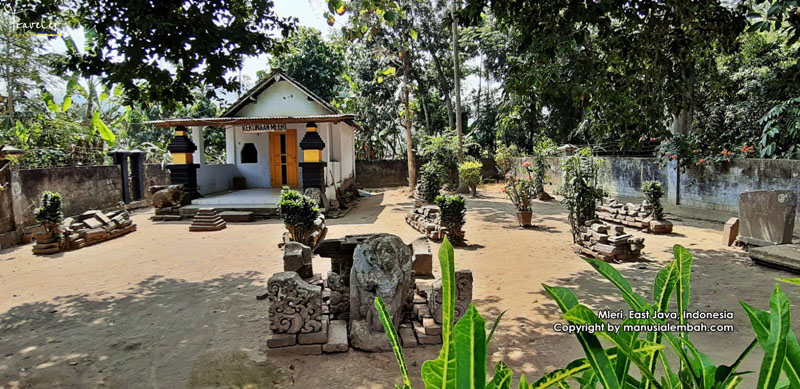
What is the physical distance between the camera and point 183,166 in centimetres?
1406

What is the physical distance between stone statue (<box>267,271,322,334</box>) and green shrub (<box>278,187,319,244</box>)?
456cm

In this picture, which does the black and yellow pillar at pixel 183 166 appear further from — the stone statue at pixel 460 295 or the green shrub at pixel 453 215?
the stone statue at pixel 460 295

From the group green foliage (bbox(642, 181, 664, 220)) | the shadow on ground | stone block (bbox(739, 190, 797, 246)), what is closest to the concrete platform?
stone block (bbox(739, 190, 797, 246))

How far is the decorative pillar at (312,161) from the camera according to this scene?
542 inches

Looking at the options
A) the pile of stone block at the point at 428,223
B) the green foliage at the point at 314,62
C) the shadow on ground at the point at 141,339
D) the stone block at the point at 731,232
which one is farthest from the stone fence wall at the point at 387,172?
the shadow on ground at the point at 141,339

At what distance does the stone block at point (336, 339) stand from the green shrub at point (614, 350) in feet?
11.4

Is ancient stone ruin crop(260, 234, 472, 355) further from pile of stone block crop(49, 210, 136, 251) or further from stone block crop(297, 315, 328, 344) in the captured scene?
pile of stone block crop(49, 210, 136, 251)

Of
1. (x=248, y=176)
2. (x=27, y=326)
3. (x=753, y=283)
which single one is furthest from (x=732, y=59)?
(x=27, y=326)

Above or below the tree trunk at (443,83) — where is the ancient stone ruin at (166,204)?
below

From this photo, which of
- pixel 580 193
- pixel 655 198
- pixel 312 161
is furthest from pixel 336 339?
pixel 312 161

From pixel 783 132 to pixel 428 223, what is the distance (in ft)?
26.6

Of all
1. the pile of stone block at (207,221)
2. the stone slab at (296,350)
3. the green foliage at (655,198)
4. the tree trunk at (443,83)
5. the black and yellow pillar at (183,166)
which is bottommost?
the stone slab at (296,350)

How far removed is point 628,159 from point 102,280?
14340 mm

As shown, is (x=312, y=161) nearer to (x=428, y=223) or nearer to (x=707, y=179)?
(x=428, y=223)
